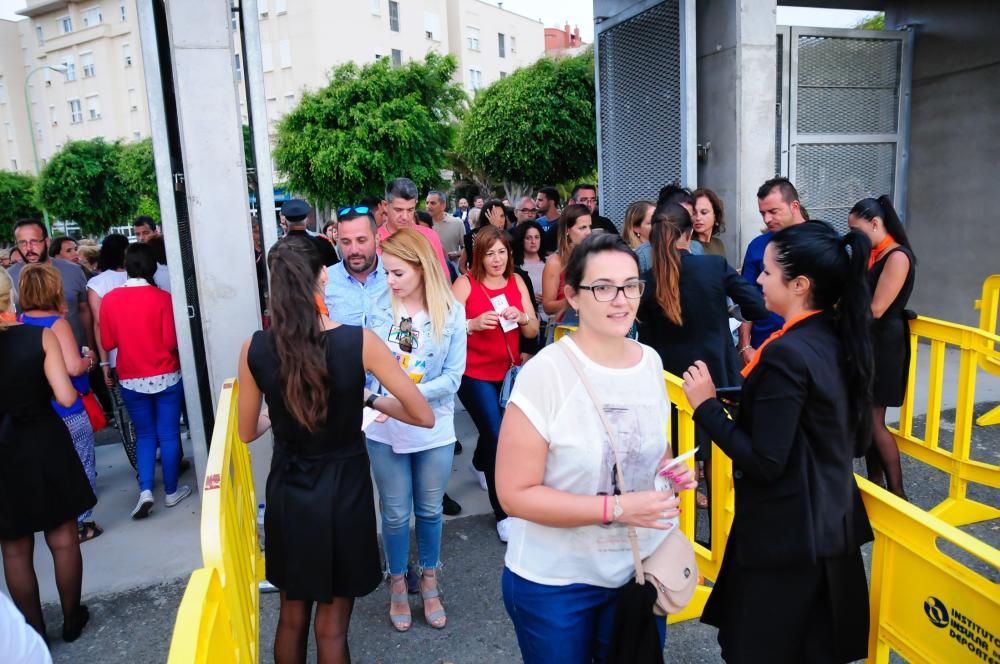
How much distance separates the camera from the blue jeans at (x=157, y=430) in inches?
197

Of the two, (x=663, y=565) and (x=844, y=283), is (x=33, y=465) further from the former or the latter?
(x=844, y=283)

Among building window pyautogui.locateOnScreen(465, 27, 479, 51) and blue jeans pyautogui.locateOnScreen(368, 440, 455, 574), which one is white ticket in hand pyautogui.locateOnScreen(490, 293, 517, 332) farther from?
building window pyautogui.locateOnScreen(465, 27, 479, 51)

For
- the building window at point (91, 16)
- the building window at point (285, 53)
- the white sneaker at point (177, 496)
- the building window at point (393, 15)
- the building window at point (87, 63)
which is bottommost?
the white sneaker at point (177, 496)

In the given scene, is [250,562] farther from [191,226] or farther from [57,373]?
[191,226]

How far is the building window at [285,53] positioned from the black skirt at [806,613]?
44.2 meters

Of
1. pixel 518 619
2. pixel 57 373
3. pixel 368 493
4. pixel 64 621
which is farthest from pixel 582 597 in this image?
pixel 64 621

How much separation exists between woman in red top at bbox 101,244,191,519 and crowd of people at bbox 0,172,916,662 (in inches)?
17.8

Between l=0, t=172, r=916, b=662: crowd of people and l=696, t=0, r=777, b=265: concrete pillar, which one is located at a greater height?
l=696, t=0, r=777, b=265: concrete pillar

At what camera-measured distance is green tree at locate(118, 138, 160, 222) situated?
3347 cm

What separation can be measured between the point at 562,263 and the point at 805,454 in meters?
3.01

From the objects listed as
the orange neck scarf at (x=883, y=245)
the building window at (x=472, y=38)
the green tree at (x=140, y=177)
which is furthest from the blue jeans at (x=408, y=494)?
the building window at (x=472, y=38)

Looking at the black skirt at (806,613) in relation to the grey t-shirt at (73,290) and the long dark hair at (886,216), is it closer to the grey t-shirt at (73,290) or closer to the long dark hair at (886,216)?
the long dark hair at (886,216)

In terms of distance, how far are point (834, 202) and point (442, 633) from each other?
247 inches

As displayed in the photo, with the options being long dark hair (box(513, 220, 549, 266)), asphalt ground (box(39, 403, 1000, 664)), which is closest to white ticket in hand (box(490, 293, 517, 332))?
asphalt ground (box(39, 403, 1000, 664))
